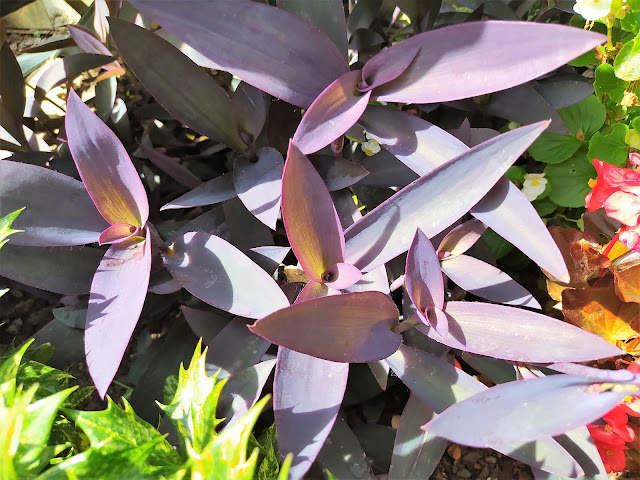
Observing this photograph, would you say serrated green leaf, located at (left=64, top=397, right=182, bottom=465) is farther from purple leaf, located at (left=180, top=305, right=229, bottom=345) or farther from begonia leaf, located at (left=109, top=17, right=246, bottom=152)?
begonia leaf, located at (left=109, top=17, right=246, bottom=152)

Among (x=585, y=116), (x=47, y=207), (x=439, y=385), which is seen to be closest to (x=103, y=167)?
(x=47, y=207)

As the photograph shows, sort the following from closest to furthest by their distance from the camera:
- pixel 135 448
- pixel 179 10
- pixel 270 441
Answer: pixel 135 448 → pixel 179 10 → pixel 270 441

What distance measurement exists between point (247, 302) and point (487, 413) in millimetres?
303

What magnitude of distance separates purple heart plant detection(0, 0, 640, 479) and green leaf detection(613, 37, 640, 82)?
297 millimetres

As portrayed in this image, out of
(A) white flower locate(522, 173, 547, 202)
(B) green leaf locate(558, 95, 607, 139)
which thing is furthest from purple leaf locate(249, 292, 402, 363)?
(B) green leaf locate(558, 95, 607, 139)

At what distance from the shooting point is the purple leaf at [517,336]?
23.4 inches

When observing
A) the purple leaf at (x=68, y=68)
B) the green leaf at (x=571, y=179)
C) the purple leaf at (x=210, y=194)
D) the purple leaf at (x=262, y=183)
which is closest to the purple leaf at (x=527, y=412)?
the purple leaf at (x=262, y=183)

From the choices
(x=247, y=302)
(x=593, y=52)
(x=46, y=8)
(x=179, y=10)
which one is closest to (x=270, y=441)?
(x=247, y=302)

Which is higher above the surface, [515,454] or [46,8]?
[46,8]

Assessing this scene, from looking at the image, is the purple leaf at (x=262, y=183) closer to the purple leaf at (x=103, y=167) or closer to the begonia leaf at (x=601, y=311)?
the purple leaf at (x=103, y=167)

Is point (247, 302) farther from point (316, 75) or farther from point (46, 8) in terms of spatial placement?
point (46, 8)

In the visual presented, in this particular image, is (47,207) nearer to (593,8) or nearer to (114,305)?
(114,305)

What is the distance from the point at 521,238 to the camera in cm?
66

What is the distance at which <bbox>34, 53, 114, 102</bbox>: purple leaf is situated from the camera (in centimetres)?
92
